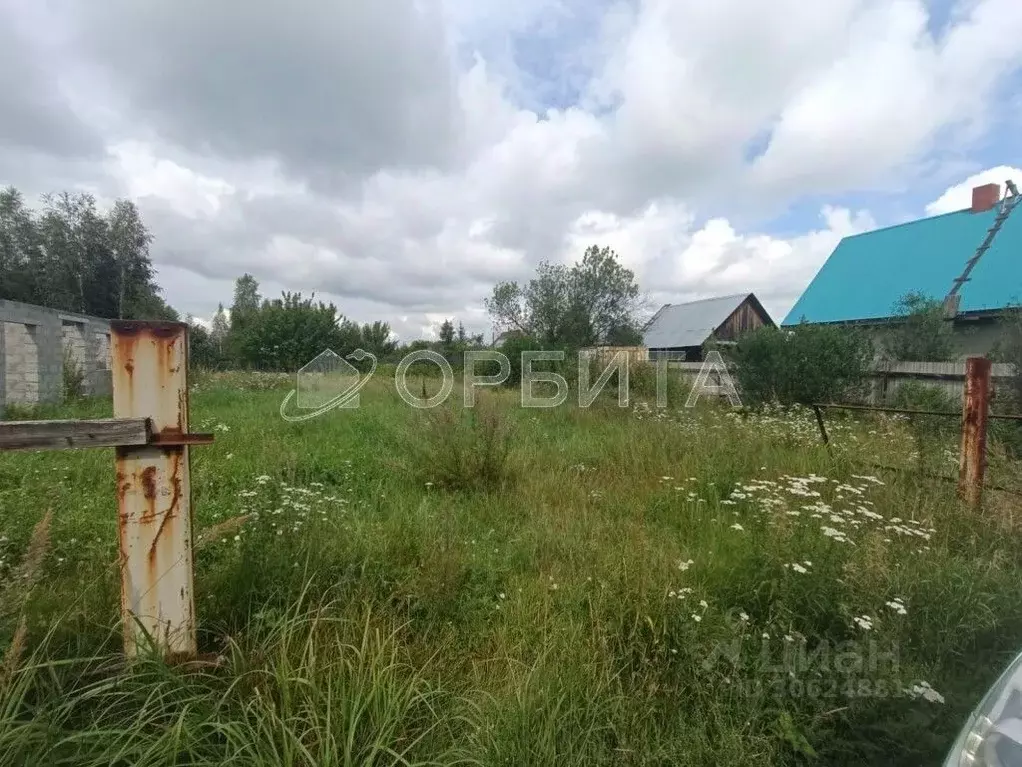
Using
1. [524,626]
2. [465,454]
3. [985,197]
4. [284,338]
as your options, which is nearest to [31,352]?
[465,454]

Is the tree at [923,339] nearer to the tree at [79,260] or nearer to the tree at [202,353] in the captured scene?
the tree at [202,353]

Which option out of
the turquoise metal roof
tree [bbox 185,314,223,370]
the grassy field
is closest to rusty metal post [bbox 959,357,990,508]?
the grassy field

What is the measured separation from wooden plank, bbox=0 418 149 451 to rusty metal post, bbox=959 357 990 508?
15.7ft

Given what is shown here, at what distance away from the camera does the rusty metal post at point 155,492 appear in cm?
136

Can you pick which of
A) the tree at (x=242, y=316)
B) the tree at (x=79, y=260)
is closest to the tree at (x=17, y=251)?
the tree at (x=79, y=260)

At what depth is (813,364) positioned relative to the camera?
9.03 meters

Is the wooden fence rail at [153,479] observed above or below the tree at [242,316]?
below

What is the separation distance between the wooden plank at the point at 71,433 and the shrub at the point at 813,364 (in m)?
9.92

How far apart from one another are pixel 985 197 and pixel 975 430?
16576 millimetres

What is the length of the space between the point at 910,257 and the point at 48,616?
19.9 m

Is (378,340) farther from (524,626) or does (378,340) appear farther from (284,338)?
(524,626)

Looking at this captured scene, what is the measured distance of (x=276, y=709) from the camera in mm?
1490

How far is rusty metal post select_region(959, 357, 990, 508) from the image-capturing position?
3305mm

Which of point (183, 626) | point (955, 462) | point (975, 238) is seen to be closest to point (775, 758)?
point (183, 626)
